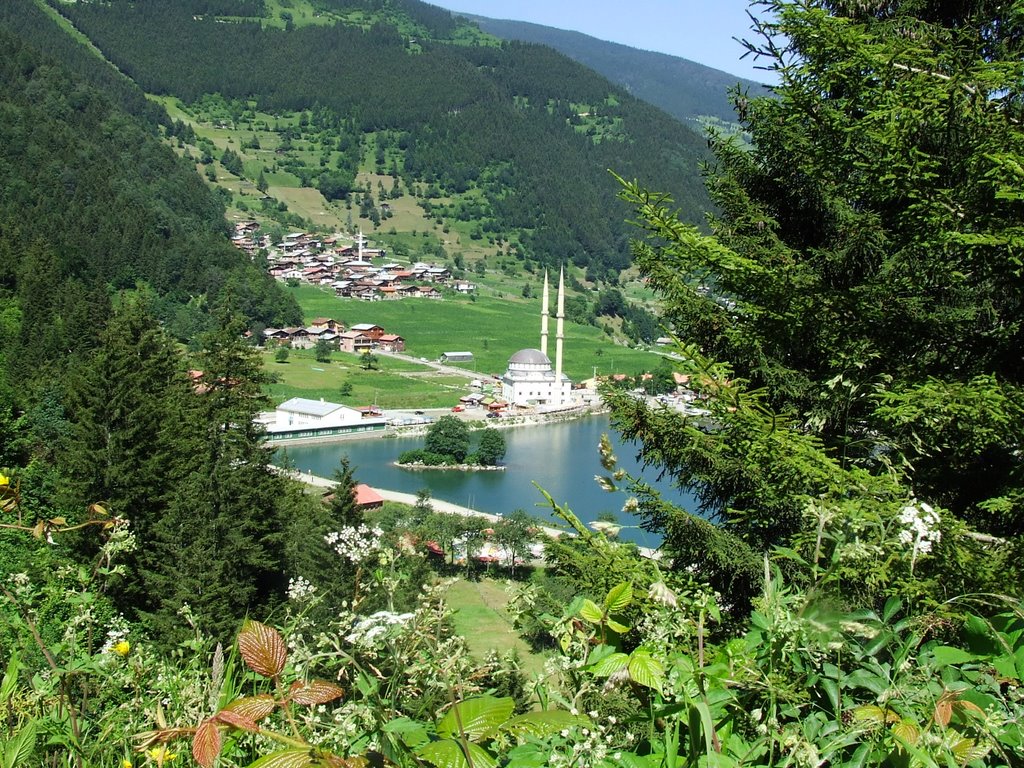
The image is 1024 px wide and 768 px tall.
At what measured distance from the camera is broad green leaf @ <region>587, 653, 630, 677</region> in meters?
0.76

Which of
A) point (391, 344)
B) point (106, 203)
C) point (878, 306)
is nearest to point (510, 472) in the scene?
point (391, 344)

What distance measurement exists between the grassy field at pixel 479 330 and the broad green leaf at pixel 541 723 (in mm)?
38705

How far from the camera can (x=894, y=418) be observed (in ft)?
7.58

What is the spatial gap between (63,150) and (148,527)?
37.1m

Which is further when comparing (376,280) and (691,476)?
(376,280)

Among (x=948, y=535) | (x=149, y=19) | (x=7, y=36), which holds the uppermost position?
(x=149, y=19)

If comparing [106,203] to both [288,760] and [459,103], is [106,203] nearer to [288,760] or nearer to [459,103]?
[288,760]

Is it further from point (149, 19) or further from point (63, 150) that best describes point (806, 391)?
point (149, 19)

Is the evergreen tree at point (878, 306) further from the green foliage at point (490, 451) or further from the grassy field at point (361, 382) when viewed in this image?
the grassy field at point (361, 382)

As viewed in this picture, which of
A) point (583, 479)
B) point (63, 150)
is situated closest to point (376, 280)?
point (63, 150)

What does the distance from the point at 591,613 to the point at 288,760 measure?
319 millimetres

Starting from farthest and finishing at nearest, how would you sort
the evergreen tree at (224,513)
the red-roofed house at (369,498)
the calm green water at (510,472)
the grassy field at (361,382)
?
the grassy field at (361,382) → the calm green water at (510,472) → the red-roofed house at (369,498) → the evergreen tree at (224,513)

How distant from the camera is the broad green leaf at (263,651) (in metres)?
0.71

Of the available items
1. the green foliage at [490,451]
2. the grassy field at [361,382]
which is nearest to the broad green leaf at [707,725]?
the green foliage at [490,451]
